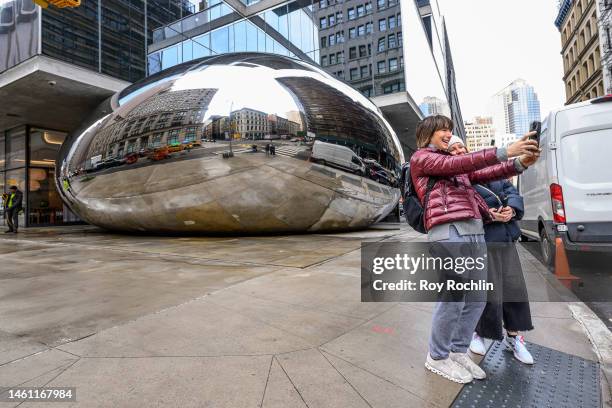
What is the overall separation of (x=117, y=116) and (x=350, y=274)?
8.79 m

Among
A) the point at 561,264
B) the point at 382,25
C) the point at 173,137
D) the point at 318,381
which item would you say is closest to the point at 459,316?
the point at 318,381

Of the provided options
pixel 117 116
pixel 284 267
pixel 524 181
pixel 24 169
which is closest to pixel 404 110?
pixel 524 181

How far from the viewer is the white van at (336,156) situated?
32.2ft

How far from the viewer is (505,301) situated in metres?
2.77

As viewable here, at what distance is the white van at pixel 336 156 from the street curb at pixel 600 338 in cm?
680

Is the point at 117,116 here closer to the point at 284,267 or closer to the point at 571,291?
the point at 284,267

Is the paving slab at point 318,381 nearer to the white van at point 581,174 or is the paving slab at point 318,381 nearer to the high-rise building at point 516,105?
the white van at point 581,174

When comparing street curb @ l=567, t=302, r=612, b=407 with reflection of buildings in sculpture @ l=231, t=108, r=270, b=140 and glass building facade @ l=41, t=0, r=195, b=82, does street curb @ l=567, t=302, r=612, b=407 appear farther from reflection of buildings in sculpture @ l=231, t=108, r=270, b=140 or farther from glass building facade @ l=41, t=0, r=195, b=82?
glass building facade @ l=41, t=0, r=195, b=82

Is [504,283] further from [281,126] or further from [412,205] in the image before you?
[281,126]

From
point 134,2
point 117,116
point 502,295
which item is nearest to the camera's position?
point 502,295

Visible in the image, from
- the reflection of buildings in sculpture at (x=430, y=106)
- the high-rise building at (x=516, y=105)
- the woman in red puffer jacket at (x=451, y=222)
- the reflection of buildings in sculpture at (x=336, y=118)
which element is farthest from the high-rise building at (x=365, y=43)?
the high-rise building at (x=516, y=105)

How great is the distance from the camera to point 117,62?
1627 centimetres

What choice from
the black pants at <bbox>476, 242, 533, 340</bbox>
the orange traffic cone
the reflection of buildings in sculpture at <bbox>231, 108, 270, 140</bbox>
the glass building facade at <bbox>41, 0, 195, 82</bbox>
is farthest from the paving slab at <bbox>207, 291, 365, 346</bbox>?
the glass building facade at <bbox>41, 0, 195, 82</bbox>

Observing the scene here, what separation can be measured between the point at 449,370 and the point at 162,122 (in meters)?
9.21
